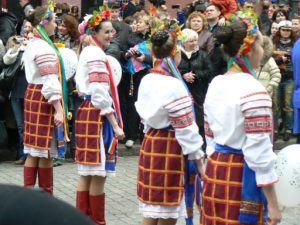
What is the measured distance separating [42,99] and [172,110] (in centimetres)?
219

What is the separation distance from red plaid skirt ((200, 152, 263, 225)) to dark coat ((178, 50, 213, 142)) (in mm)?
5705

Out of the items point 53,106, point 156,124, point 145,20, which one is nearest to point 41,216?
point 156,124

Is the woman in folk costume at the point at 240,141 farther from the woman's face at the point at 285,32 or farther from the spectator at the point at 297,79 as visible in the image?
the woman's face at the point at 285,32

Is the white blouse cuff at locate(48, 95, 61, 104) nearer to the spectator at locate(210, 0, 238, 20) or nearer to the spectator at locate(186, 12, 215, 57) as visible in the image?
the spectator at locate(186, 12, 215, 57)

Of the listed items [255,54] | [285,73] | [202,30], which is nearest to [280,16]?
[285,73]

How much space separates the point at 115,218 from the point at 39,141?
1019mm

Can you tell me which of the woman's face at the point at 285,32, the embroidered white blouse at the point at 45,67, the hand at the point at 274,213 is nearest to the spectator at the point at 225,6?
the woman's face at the point at 285,32

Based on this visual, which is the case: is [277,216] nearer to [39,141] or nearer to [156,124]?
[156,124]

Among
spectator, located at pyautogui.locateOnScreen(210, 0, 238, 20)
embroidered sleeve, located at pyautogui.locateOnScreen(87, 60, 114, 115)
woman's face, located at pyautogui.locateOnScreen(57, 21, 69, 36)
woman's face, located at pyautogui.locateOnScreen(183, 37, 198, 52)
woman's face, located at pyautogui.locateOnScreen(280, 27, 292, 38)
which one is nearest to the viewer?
embroidered sleeve, located at pyautogui.locateOnScreen(87, 60, 114, 115)

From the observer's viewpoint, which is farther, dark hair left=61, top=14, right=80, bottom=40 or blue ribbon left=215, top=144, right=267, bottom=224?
dark hair left=61, top=14, right=80, bottom=40

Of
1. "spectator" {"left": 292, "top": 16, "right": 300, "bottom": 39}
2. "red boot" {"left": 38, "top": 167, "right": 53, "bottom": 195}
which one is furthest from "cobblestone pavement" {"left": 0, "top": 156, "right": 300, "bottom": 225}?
"spectator" {"left": 292, "top": 16, "right": 300, "bottom": 39}

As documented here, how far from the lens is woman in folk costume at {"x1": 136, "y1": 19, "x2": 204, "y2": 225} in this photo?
15.8 ft

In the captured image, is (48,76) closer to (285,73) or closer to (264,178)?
(264,178)

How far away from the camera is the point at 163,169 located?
4.97 meters
